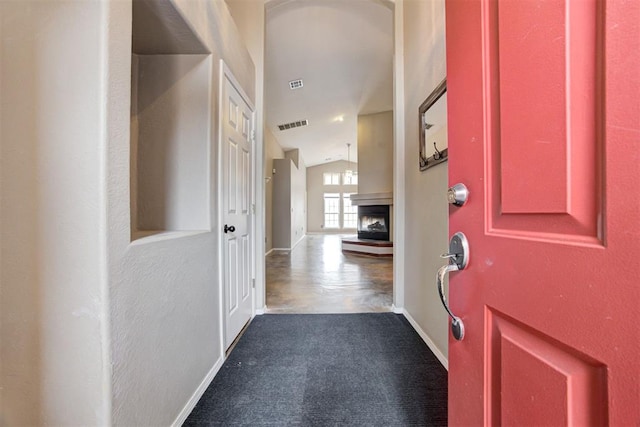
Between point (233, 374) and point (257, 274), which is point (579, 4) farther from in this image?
point (257, 274)

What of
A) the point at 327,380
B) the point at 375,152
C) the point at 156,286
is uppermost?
the point at 375,152

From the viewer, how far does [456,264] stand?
25.9 inches

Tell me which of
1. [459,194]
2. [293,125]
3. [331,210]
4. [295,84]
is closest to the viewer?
[459,194]

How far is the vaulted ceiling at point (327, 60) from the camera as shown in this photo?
9.85ft

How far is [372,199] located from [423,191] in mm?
4265

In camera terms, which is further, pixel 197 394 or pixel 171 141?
pixel 171 141

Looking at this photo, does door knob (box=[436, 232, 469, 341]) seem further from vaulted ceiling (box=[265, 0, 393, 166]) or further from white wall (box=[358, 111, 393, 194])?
white wall (box=[358, 111, 393, 194])

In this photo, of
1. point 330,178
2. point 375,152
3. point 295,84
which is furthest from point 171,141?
point 330,178

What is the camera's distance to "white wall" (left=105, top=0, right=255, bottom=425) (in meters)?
0.84

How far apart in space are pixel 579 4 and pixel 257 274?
2.45 meters

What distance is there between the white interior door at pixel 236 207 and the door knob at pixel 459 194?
1415mm

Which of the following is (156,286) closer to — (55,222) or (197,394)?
(55,222)

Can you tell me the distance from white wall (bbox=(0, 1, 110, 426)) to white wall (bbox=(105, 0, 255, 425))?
0.04 meters

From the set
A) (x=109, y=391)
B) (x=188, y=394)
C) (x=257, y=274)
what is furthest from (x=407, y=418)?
(x=257, y=274)
